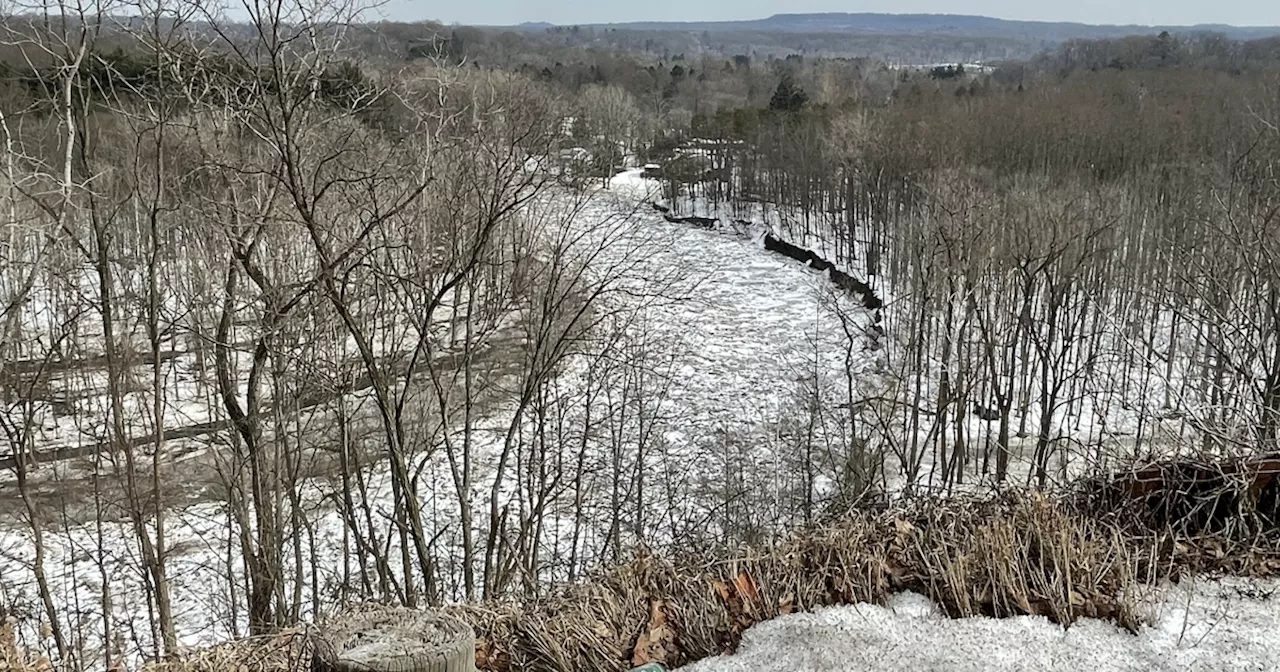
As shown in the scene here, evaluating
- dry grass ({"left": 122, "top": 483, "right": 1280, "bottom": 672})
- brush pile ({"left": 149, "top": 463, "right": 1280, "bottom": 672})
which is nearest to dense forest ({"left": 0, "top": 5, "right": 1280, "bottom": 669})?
brush pile ({"left": 149, "top": 463, "right": 1280, "bottom": 672})

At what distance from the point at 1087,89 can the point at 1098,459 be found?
56.3 m

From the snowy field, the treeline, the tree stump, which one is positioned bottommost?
the snowy field

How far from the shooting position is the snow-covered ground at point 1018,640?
3.86m

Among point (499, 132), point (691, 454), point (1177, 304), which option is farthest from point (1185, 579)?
point (1177, 304)

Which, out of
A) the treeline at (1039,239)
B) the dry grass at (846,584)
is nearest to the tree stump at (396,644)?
the dry grass at (846,584)

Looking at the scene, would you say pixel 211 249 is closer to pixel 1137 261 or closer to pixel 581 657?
pixel 581 657

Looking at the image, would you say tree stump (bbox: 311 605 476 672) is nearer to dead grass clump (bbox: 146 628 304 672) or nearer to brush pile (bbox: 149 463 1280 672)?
brush pile (bbox: 149 463 1280 672)

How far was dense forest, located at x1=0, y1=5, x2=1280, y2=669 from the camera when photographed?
375 inches

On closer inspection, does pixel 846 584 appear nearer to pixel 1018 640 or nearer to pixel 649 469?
pixel 1018 640

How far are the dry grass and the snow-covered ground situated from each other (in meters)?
0.11

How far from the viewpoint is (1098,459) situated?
18.2 feet

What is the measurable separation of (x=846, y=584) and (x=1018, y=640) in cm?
77

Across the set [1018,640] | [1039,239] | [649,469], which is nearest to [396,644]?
[1018,640]

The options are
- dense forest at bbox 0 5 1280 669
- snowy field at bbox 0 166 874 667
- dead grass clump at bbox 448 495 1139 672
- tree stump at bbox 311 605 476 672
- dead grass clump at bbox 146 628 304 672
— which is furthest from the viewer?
snowy field at bbox 0 166 874 667
